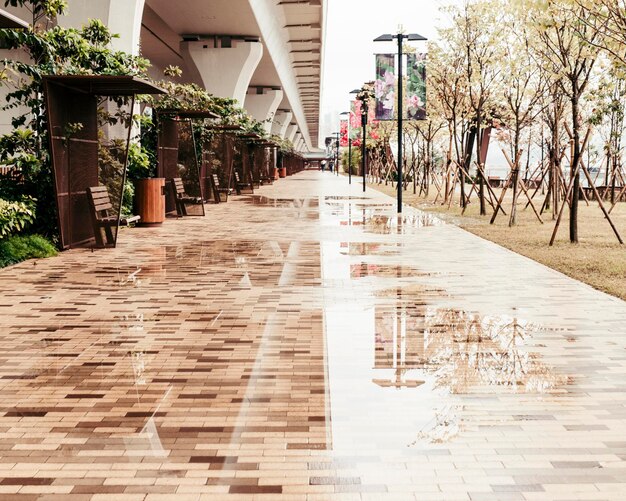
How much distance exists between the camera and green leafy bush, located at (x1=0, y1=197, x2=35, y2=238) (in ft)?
36.0

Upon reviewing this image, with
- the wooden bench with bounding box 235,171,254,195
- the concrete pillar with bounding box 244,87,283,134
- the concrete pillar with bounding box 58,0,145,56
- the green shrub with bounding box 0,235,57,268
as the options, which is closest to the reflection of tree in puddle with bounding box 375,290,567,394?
the green shrub with bounding box 0,235,57,268

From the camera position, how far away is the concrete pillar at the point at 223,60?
35125 millimetres

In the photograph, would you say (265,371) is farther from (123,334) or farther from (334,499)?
(334,499)

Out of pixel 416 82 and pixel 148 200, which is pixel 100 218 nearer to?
pixel 148 200

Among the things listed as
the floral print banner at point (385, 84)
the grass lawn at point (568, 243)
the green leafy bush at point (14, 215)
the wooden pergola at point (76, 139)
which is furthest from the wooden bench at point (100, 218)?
the floral print banner at point (385, 84)

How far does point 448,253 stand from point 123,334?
7.02 m

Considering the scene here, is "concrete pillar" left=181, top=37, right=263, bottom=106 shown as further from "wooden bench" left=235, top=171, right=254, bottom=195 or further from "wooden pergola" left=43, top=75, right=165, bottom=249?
"wooden pergola" left=43, top=75, right=165, bottom=249

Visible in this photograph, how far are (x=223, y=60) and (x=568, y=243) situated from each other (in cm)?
2369

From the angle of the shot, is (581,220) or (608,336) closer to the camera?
(608,336)

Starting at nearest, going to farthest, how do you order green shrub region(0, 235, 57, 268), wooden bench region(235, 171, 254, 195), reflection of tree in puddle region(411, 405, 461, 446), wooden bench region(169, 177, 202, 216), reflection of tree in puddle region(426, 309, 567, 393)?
reflection of tree in puddle region(411, 405, 461, 446) < reflection of tree in puddle region(426, 309, 567, 393) < green shrub region(0, 235, 57, 268) < wooden bench region(169, 177, 202, 216) < wooden bench region(235, 171, 254, 195)

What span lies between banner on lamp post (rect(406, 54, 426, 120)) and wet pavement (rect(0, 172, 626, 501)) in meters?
13.0

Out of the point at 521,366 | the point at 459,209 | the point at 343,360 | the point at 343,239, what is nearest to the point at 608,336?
the point at 521,366

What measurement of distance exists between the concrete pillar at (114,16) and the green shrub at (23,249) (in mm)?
6909

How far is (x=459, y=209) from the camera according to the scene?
2508cm
